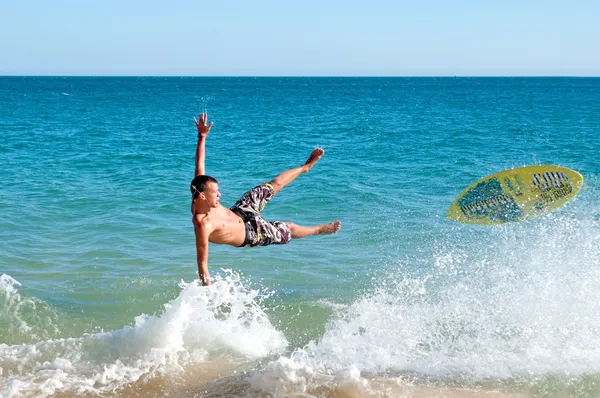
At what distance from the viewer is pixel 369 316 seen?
819cm

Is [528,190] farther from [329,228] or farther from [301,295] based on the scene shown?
[301,295]

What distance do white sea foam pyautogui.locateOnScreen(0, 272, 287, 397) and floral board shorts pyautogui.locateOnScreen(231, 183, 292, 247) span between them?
0.51 metres

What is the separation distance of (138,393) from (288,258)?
4606mm

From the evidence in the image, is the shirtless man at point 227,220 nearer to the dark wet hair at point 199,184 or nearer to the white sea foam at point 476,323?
the dark wet hair at point 199,184

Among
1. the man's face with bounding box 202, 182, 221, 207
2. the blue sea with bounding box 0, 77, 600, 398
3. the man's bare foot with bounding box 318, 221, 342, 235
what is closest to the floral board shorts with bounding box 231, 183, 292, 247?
the man's bare foot with bounding box 318, 221, 342, 235

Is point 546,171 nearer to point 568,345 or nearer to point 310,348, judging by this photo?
point 568,345

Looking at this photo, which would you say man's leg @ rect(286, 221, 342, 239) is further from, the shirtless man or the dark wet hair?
the dark wet hair

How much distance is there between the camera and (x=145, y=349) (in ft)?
23.7

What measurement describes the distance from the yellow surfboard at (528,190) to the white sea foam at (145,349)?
3272 millimetres

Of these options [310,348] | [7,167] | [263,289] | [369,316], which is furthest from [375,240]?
[7,167]

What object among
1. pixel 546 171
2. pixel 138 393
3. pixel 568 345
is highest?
pixel 546 171

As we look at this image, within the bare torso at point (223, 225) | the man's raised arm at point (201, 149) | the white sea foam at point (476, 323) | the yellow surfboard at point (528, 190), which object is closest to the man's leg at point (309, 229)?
the bare torso at point (223, 225)

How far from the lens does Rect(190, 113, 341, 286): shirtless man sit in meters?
6.64

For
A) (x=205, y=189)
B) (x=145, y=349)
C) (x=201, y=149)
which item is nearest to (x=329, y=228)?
(x=201, y=149)
